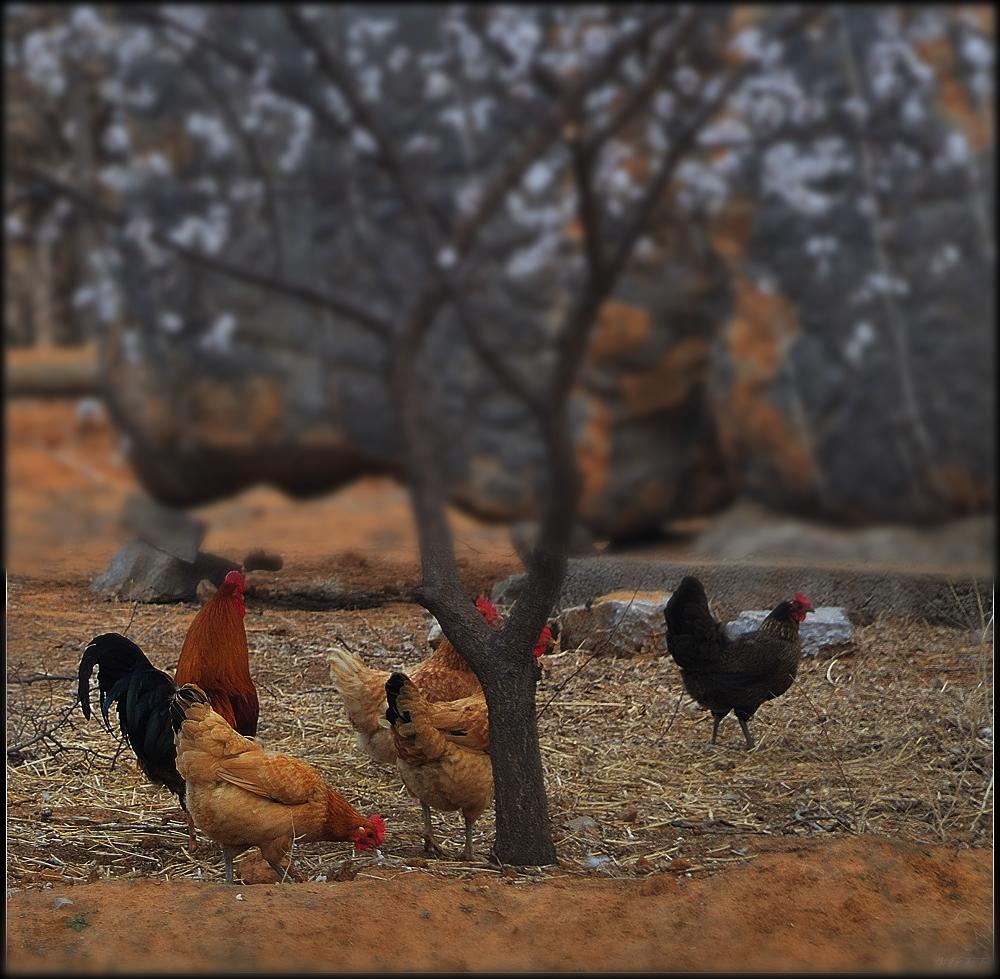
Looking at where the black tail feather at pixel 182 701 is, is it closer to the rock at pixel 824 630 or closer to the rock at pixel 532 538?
the rock at pixel 532 538

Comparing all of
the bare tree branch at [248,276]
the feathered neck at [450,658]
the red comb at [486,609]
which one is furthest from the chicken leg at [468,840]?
the bare tree branch at [248,276]

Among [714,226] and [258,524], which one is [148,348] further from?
[714,226]

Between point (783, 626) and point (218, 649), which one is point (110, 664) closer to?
point (218, 649)

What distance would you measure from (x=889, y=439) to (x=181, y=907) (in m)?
3.00

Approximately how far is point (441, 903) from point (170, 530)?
200cm

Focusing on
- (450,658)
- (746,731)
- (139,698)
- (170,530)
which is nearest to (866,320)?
(746,731)

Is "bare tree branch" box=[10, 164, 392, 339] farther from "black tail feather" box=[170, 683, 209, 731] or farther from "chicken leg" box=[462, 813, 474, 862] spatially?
"chicken leg" box=[462, 813, 474, 862]

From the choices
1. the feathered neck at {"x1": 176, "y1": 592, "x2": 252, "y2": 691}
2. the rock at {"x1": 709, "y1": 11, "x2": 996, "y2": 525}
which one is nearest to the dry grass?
the feathered neck at {"x1": 176, "y1": 592, "x2": 252, "y2": 691}

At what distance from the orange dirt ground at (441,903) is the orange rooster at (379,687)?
490 mm

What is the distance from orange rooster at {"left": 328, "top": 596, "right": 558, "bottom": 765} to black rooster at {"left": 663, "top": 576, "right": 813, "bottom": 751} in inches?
36.0

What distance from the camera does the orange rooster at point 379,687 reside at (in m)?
5.00

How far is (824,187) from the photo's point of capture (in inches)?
169

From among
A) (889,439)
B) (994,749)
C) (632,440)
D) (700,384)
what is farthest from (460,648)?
(994,749)

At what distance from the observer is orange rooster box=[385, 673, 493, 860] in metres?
4.48
